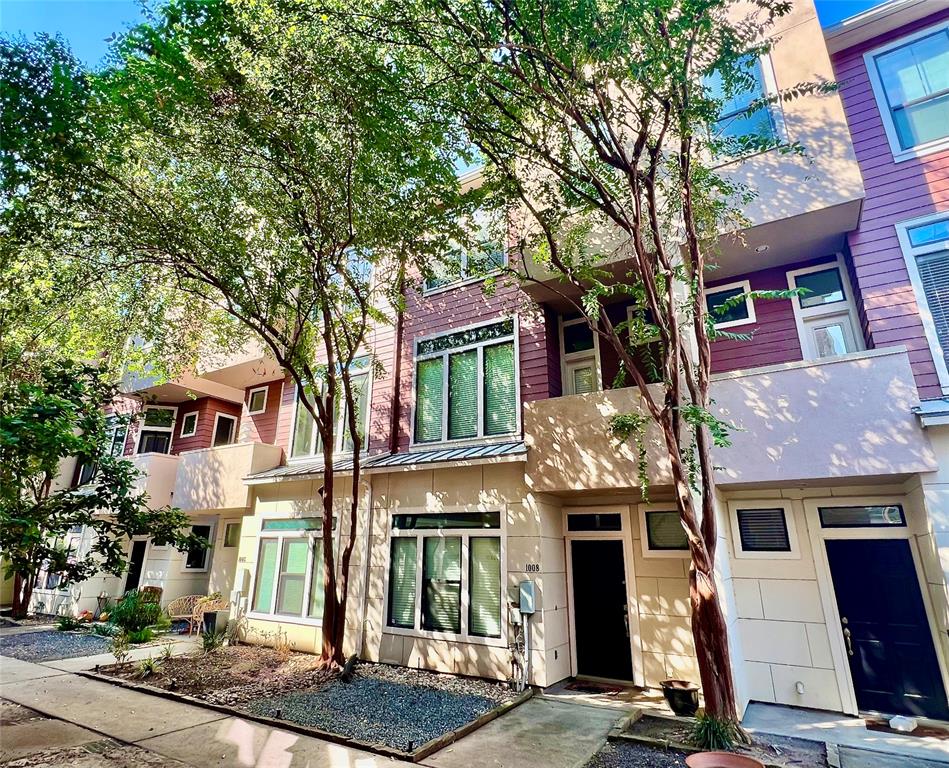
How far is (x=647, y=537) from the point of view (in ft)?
23.8

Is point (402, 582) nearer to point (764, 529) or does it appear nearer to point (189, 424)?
point (764, 529)

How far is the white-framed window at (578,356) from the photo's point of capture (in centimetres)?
847

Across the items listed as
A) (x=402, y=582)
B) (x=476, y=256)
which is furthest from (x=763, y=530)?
(x=476, y=256)

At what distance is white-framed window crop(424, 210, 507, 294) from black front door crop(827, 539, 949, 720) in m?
6.33

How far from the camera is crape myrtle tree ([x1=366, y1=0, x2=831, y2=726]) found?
4941mm

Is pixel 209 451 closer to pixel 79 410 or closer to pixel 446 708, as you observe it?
pixel 79 410

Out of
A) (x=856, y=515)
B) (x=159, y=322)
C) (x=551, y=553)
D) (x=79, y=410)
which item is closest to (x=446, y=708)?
(x=551, y=553)

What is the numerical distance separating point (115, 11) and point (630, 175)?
6.46 metres

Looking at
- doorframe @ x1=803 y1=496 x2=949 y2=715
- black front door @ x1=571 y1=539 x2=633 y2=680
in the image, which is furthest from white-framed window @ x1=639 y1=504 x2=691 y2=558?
doorframe @ x1=803 y1=496 x2=949 y2=715

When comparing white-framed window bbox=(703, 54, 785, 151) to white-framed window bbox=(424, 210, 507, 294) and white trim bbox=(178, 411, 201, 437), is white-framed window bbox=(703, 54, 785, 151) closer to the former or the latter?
white-framed window bbox=(424, 210, 507, 294)

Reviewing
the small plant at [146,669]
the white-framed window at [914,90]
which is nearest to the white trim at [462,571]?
the small plant at [146,669]

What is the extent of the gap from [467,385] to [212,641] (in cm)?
681

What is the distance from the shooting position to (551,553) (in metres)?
7.48

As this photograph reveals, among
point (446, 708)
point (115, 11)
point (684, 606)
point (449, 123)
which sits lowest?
point (446, 708)
